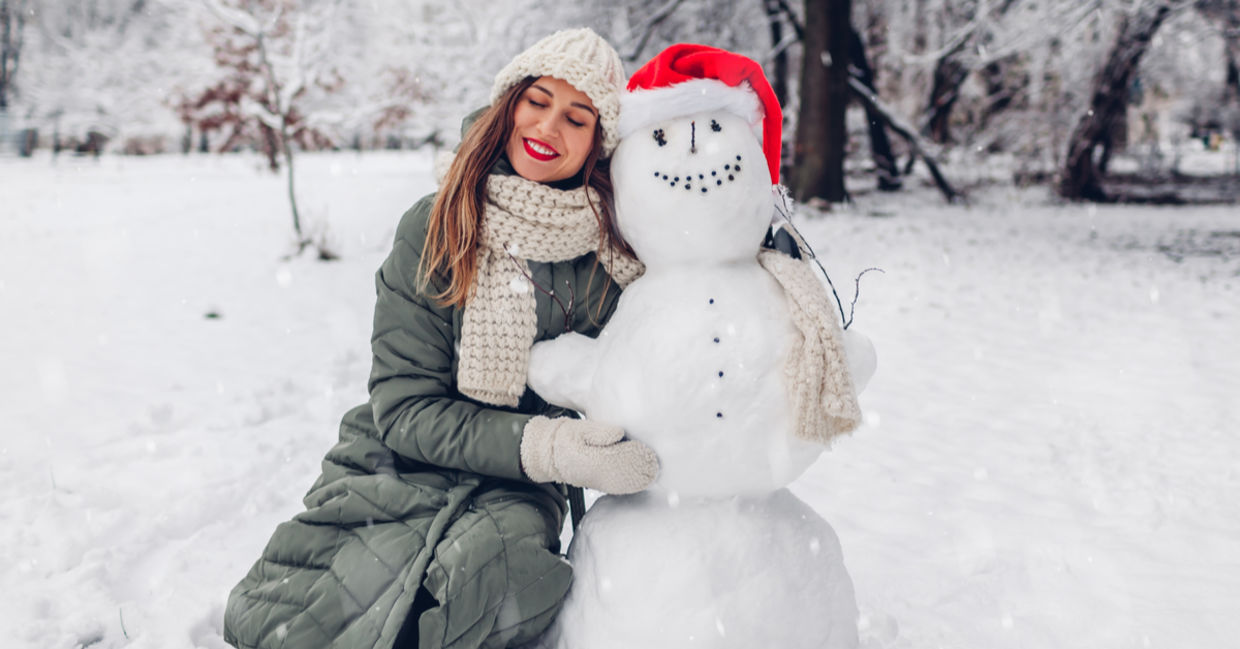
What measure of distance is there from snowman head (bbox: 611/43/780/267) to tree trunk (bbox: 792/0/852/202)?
27.6ft

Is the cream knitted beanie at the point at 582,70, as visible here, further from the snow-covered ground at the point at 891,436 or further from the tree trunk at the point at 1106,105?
the tree trunk at the point at 1106,105

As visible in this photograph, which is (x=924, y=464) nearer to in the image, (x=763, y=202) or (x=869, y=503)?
(x=869, y=503)

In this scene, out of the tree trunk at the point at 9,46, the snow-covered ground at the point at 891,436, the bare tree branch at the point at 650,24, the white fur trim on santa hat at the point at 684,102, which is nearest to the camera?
the white fur trim on santa hat at the point at 684,102

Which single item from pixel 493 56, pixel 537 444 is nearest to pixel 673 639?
pixel 537 444

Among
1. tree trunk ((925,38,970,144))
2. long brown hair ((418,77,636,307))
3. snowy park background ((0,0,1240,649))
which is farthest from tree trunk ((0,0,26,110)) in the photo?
long brown hair ((418,77,636,307))

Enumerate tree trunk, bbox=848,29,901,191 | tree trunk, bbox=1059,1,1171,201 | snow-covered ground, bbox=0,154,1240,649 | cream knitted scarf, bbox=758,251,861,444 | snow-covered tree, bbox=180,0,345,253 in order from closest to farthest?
cream knitted scarf, bbox=758,251,861,444 < snow-covered ground, bbox=0,154,1240,649 < snow-covered tree, bbox=180,0,345,253 < tree trunk, bbox=1059,1,1171,201 < tree trunk, bbox=848,29,901,191

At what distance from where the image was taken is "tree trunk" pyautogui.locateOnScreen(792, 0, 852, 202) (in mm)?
9406

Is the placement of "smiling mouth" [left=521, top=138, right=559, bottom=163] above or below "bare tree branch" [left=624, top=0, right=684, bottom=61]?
below

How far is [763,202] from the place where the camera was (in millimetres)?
1580

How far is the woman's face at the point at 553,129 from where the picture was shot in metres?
1.66

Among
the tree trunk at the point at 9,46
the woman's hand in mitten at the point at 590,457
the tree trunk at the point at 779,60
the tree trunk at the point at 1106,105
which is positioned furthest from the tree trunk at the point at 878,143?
the tree trunk at the point at 9,46

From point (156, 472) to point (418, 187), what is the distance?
12.4 m

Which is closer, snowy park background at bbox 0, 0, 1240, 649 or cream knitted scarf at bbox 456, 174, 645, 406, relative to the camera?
cream knitted scarf at bbox 456, 174, 645, 406

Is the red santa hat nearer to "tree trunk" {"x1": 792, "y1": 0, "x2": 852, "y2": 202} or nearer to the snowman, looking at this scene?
the snowman
